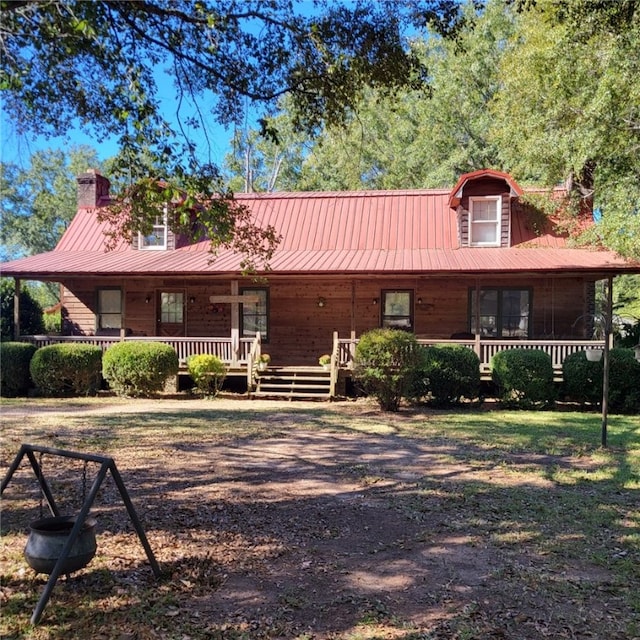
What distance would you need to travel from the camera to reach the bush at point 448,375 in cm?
1297

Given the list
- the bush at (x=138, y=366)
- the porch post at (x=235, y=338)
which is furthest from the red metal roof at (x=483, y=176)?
the bush at (x=138, y=366)

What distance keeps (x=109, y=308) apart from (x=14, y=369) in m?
4.51

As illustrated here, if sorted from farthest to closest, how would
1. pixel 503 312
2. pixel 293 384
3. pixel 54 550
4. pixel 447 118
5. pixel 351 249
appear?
1. pixel 447 118
2. pixel 351 249
3. pixel 503 312
4. pixel 293 384
5. pixel 54 550

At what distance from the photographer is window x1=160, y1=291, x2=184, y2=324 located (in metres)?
18.5

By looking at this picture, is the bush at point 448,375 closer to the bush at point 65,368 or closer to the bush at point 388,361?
the bush at point 388,361

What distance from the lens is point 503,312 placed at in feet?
55.8

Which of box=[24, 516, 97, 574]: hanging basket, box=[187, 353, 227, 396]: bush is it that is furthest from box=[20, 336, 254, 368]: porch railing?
box=[24, 516, 97, 574]: hanging basket

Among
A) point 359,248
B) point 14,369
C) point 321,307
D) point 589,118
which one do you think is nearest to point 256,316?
point 321,307

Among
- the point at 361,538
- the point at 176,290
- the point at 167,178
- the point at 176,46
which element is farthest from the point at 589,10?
the point at 176,290

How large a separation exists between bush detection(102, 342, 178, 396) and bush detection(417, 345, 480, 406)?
6.54 m

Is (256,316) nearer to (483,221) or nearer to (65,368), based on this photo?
(65,368)

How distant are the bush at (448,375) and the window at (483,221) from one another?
552cm

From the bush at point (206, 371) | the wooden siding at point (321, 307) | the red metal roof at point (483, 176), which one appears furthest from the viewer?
the red metal roof at point (483, 176)

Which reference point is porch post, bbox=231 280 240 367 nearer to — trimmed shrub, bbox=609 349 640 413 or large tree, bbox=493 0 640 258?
large tree, bbox=493 0 640 258
